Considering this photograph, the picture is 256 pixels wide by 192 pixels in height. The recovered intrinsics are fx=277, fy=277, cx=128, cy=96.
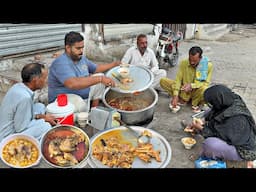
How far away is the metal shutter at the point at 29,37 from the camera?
15.6 feet

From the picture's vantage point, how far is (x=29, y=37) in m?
5.05

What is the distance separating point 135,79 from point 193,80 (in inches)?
42.8

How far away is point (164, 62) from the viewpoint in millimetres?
6953

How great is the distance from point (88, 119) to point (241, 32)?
40.0 feet

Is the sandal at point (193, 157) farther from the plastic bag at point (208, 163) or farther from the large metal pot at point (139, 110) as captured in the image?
the large metal pot at point (139, 110)

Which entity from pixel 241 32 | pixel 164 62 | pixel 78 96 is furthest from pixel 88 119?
pixel 241 32

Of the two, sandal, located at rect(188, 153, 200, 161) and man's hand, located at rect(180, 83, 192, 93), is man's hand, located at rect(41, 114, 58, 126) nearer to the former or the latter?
sandal, located at rect(188, 153, 200, 161)

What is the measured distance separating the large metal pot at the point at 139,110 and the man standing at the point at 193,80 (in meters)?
0.59

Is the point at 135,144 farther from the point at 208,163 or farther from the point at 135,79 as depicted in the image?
the point at 135,79

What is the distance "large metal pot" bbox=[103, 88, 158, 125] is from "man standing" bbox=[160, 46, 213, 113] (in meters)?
0.59

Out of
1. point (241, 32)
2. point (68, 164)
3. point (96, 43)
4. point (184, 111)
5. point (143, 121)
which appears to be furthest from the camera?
point (241, 32)

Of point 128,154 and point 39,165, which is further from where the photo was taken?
point 128,154

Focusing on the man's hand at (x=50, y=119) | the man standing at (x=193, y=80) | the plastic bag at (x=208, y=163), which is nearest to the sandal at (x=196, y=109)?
the man standing at (x=193, y=80)

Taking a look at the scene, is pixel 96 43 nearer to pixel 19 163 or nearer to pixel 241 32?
pixel 19 163
